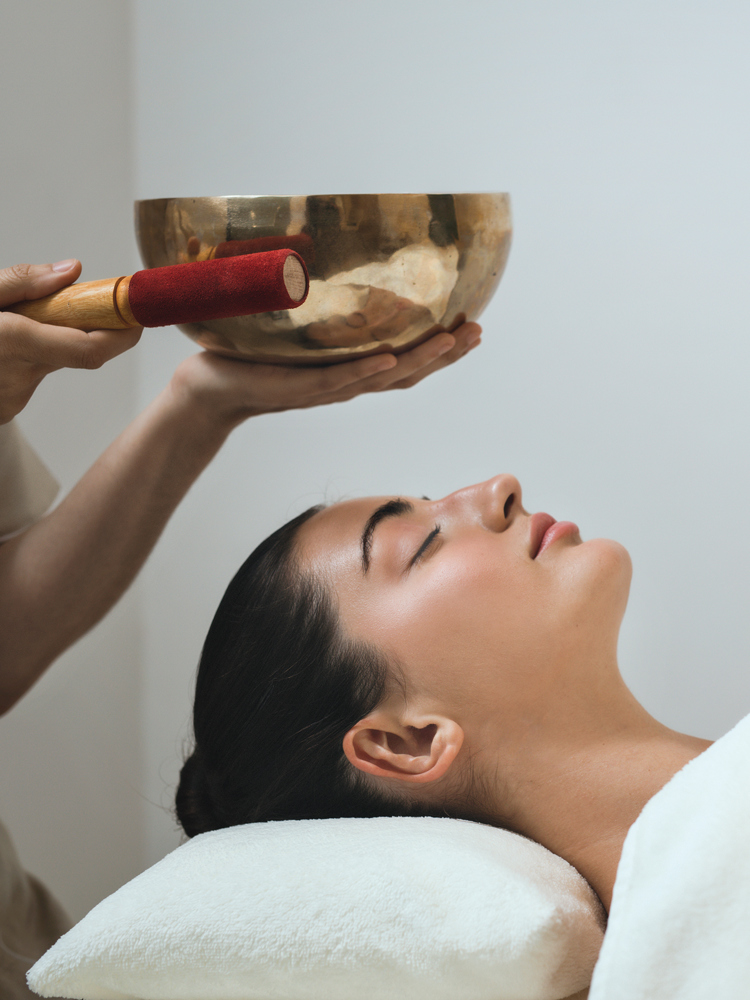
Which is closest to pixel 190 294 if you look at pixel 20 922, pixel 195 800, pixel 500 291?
pixel 195 800

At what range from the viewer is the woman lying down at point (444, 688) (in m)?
0.94

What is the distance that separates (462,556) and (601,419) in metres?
0.77

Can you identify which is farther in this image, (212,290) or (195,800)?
(195,800)

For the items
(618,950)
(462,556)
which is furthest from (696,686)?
(618,950)

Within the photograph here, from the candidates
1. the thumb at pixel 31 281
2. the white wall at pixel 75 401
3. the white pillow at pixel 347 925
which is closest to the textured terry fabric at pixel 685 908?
the white pillow at pixel 347 925

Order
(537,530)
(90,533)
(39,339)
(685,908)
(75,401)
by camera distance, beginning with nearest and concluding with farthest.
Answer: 1. (685,908)
2. (39,339)
3. (537,530)
4. (90,533)
5. (75,401)

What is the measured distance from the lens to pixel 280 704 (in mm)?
1012

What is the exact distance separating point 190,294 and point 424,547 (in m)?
0.42

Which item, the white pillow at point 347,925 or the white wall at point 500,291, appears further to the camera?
the white wall at point 500,291

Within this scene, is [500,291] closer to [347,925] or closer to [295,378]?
[295,378]

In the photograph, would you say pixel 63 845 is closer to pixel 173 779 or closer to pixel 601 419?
pixel 173 779

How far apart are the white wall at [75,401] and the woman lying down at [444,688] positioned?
1.94ft

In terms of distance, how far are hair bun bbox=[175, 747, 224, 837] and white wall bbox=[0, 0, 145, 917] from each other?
50 cm

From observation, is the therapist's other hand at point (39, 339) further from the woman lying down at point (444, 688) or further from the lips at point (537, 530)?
the lips at point (537, 530)
